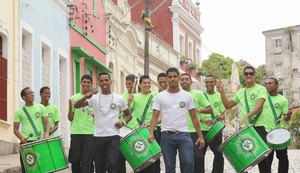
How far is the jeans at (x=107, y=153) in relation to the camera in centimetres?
1180

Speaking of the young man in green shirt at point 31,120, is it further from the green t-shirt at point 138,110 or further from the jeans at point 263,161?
the jeans at point 263,161

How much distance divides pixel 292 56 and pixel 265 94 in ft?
216

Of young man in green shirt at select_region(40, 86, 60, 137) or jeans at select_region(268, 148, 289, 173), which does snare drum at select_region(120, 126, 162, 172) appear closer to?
jeans at select_region(268, 148, 289, 173)

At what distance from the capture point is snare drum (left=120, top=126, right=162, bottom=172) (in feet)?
38.4

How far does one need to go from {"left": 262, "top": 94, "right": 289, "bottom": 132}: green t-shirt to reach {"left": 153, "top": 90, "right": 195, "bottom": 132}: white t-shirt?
6.04ft

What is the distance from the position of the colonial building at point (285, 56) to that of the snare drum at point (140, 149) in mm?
64448

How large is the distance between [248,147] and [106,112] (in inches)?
78.6

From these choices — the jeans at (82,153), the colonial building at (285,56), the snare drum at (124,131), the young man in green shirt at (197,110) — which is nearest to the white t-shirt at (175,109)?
the snare drum at (124,131)

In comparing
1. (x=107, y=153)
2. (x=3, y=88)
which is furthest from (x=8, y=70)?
(x=107, y=153)

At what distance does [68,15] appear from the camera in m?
25.4

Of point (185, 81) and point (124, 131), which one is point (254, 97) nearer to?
point (185, 81)

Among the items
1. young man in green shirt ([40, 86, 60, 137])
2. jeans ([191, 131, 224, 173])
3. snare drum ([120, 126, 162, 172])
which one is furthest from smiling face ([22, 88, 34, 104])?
jeans ([191, 131, 224, 173])

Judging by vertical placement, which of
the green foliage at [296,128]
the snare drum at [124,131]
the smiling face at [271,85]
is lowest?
the green foliage at [296,128]

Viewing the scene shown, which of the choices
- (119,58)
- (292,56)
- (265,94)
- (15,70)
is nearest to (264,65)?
(292,56)
